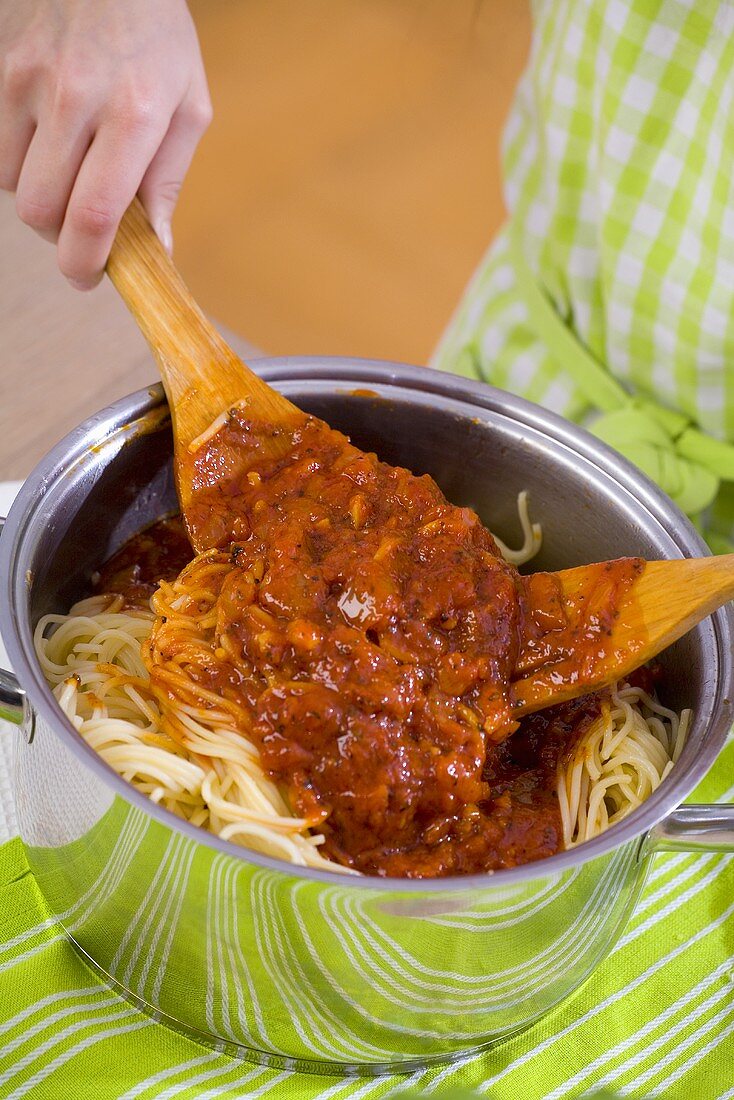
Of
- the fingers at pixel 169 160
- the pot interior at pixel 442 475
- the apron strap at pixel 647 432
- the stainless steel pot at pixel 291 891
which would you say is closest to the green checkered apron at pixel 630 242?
the apron strap at pixel 647 432

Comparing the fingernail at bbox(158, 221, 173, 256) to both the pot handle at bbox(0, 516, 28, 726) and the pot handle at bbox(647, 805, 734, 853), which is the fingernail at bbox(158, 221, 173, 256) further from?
the pot handle at bbox(647, 805, 734, 853)

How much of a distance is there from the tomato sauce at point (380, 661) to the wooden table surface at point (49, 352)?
539 mm

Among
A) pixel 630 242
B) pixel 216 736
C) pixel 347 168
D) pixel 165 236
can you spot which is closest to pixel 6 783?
pixel 216 736

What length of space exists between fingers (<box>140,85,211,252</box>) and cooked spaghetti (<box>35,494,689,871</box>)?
51 cm

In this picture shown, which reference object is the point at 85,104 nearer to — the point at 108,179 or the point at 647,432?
the point at 108,179

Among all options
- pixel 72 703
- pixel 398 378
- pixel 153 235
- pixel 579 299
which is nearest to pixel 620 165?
pixel 579 299

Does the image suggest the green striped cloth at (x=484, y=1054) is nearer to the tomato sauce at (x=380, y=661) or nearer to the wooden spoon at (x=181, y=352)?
the tomato sauce at (x=380, y=661)

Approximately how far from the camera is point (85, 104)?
4.82ft

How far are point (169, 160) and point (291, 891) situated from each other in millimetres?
1081

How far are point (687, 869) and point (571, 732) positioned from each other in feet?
0.80

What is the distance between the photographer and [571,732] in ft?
4.98

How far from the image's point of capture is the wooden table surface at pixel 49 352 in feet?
6.32

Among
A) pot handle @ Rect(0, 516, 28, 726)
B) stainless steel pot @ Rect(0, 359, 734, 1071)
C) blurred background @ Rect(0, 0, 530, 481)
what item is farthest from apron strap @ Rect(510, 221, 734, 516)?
blurred background @ Rect(0, 0, 530, 481)

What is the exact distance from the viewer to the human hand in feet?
4.83
